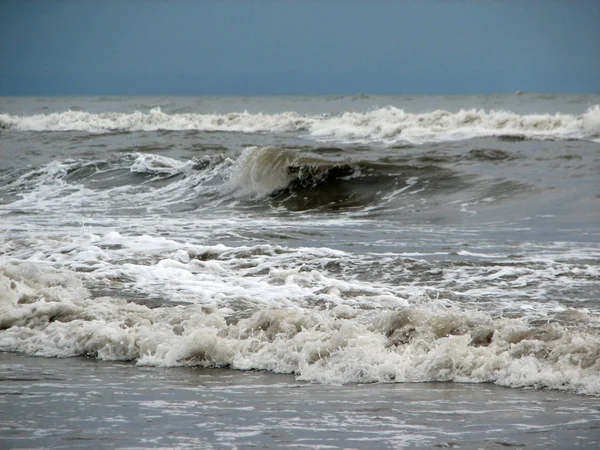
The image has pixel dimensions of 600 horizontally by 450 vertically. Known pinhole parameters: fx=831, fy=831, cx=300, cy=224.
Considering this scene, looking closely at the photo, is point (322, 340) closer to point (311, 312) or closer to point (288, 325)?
point (288, 325)

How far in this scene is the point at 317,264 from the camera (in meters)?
8.16

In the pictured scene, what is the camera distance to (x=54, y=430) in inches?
146

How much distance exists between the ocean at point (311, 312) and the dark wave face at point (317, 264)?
0.02 m

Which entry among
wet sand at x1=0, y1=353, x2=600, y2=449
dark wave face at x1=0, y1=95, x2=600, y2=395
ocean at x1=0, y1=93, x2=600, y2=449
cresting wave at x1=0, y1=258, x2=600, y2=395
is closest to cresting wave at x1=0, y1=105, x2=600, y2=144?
dark wave face at x1=0, y1=95, x2=600, y2=395

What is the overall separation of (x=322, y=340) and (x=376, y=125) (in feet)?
82.6

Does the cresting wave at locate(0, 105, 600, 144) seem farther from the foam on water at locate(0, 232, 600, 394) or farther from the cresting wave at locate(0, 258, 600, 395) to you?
the cresting wave at locate(0, 258, 600, 395)

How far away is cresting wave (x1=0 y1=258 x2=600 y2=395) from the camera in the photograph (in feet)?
15.7

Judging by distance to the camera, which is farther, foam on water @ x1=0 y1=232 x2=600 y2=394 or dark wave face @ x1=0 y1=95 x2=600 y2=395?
dark wave face @ x1=0 y1=95 x2=600 y2=395

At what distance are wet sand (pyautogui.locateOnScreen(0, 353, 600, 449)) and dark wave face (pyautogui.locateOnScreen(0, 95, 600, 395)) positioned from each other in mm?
323

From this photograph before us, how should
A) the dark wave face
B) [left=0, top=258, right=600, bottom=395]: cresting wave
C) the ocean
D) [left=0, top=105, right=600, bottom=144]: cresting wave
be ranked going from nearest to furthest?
the ocean → [left=0, top=258, right=600, bottom=395]: cresting wave → the dark wave face → [left=0, top=105, right=600, bottom=144]: cresting wave

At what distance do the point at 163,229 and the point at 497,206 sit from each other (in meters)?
5.13

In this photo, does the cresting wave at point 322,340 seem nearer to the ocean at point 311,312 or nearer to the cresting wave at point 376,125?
the ocean at point 311,312

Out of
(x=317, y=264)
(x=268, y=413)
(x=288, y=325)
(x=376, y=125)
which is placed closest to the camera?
(x=268, y=413)

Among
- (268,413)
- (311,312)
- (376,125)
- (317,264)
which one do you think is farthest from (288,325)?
(376,125)
